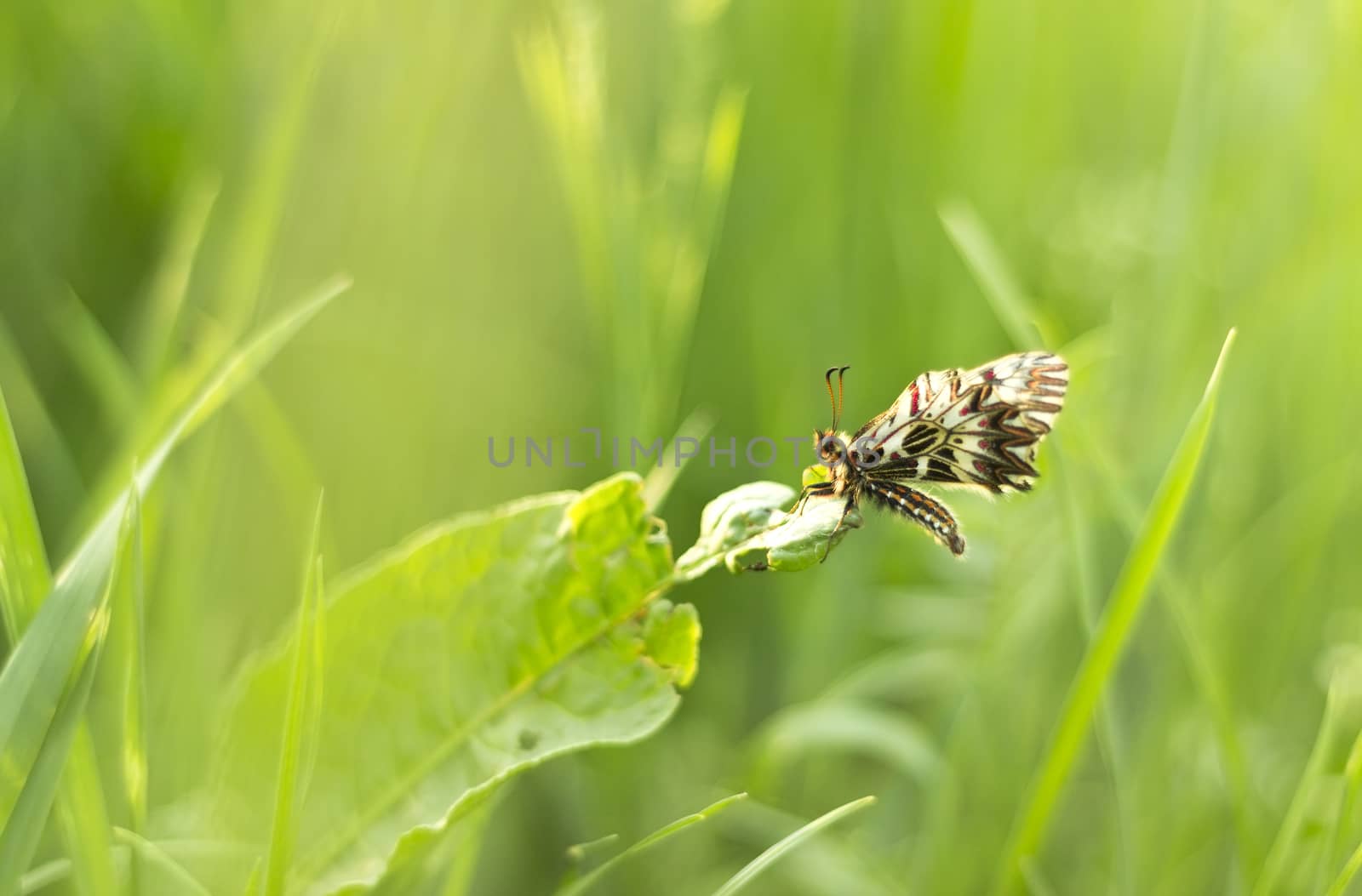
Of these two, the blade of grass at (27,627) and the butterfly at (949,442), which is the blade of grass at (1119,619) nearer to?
the butterfly at (949,442)

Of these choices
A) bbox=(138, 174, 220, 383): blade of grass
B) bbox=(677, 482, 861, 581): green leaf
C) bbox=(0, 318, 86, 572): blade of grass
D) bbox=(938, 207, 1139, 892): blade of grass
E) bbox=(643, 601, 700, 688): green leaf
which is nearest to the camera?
bbox=(677, 482, 861, 581): green leaf

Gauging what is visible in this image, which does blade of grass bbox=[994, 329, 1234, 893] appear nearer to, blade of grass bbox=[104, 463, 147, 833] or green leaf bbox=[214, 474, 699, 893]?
green leaf bbox=[214, 474, 699, 893]

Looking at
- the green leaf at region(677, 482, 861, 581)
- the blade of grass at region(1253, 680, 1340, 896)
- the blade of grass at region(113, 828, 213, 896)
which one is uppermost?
the green leaf at region(677, 482, 861, 581)

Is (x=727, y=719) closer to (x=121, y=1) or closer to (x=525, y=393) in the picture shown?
(x=525, y=393)

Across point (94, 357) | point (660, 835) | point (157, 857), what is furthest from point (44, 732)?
point (94, 357)

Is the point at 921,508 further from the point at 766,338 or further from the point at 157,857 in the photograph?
the point at 766,338

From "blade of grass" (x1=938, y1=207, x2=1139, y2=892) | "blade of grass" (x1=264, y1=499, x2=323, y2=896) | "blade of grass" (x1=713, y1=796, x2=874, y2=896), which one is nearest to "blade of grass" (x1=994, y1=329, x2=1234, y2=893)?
"blade of grass" (x1=938, y1=207, x2=1139, y2=892)

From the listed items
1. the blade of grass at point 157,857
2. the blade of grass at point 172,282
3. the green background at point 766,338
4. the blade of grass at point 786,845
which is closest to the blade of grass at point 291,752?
the blade of grass at point 157,857
